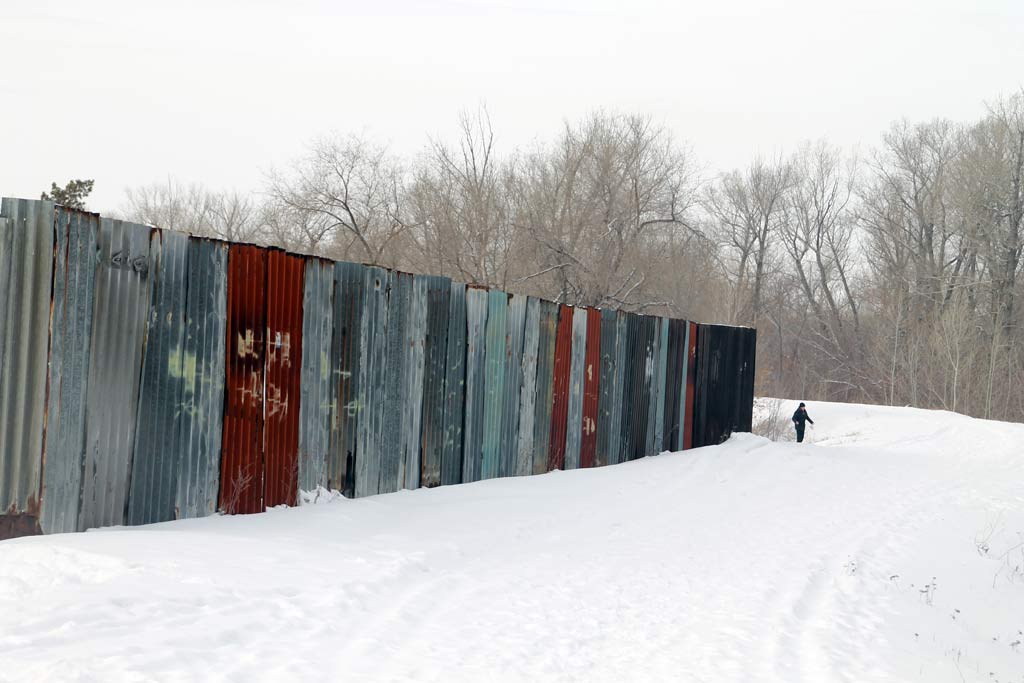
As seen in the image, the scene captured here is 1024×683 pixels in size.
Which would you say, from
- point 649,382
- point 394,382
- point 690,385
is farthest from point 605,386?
point 394,382

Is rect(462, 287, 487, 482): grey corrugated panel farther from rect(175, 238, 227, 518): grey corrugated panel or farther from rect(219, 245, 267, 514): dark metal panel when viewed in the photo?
rect(175, 238, 227, 518): grey corrugated panel

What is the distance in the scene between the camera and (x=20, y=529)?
5.51m

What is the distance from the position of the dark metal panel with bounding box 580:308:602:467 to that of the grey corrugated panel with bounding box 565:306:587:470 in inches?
3.9

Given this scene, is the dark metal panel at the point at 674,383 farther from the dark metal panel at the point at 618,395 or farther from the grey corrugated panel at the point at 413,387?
the grey corrugated panel at the point at 413,387

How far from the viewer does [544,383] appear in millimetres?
10805

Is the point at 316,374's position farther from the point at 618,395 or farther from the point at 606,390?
the point at 618,395

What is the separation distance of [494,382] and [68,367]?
4.95 metres

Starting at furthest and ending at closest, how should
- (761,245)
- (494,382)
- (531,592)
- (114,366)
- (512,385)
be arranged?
(761,245)
(512,385)
(494,382)
(114,366)
(531,592)

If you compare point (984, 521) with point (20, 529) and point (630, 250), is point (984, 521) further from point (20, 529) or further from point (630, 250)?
point (630, 250)

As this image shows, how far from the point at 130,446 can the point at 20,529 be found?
2.89 ft

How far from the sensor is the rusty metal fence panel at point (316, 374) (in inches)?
295

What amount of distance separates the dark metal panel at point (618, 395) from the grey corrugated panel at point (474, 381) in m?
3.10

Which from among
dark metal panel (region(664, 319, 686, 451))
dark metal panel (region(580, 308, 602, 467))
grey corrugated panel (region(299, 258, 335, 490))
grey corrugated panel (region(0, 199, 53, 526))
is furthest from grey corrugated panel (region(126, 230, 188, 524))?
dark metal panel (region(664, 319, 686, 451))

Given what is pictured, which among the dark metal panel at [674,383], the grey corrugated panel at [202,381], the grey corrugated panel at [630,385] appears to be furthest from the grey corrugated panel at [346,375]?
the dark metal panel at [674,383]
